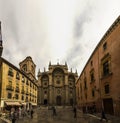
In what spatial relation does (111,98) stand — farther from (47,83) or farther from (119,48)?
(47,83)

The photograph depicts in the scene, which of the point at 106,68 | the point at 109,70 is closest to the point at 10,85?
the point at 106,68

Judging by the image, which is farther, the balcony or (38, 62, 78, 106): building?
(38, 62, 78, 106): building

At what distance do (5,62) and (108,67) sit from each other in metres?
16.4

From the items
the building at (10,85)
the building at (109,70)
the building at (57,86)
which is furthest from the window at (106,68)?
the building at (57,86)

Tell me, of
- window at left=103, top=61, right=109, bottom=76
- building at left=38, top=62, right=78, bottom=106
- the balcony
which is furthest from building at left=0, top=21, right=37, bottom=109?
building at left=38, top=62, right=78, bottom=106

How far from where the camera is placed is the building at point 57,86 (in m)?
70.8

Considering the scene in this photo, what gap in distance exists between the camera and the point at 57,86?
7362 cm

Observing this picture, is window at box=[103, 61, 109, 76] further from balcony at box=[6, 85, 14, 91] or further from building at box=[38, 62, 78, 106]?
building at box=[38, 62, 78, 106]

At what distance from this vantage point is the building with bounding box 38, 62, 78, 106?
70750 millimetres

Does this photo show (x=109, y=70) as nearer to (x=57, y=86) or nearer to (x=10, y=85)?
(x=10, y=85)

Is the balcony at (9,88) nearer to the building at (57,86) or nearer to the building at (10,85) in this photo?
the building at (10,85)

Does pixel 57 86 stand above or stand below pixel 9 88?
above

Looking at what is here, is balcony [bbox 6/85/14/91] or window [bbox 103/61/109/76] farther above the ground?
window [bbox 103/61/109/76]

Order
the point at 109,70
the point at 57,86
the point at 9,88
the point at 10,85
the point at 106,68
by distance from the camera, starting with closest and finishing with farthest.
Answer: the point at 109,70 < the point at 106,68 < the point at 9,88 < the point at 10,85 < the point at 57,86
